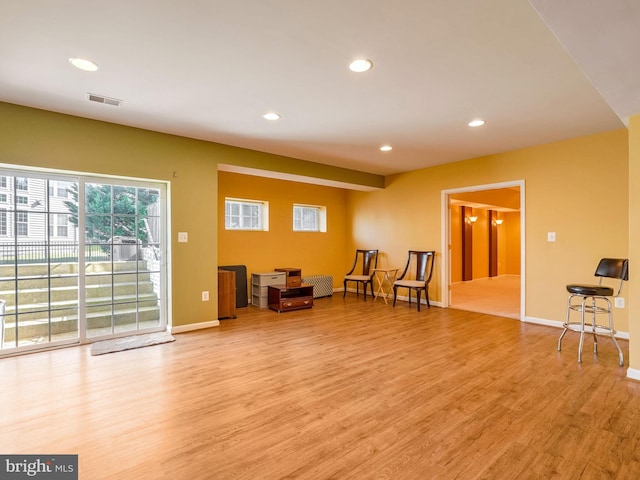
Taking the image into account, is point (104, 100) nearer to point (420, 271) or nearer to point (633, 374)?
point (420, 271)

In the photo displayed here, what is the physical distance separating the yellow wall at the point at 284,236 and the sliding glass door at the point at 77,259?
1.57 metres

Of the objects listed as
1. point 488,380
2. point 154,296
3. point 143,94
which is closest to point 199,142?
point 143,94

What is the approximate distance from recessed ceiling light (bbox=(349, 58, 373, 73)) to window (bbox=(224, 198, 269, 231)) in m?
3.84

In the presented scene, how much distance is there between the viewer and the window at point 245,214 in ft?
19.1

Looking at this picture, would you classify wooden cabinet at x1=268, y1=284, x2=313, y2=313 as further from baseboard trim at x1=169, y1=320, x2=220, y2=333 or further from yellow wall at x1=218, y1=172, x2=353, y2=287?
baseboard trim at x1=169, y1=320, x2=220, y2=333

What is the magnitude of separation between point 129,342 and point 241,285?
2206 mm

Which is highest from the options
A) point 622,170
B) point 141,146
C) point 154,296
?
point 141,146

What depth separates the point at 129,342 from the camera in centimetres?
367

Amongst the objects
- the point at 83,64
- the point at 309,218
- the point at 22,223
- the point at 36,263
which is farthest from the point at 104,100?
the point at 309,218

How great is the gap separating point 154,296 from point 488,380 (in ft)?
12.8

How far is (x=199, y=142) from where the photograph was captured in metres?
4.26

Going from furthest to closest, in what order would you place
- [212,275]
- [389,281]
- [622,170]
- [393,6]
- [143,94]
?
[389,281] < [212,275] < [622,170] < [143,94] < [393,6]

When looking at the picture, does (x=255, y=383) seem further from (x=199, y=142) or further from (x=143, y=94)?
(x=199, y=142)

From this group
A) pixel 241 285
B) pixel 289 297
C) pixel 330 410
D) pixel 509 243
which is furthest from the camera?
pixel 509 243
